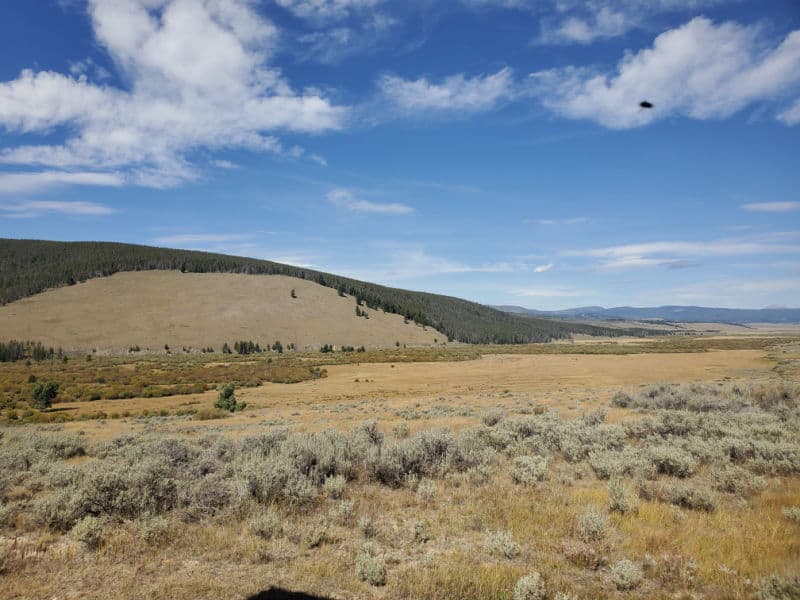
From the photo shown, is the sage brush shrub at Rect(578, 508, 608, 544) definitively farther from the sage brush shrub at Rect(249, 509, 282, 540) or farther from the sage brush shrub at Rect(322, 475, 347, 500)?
the sage brush shrub at Rect(249, 509, 282, 540)

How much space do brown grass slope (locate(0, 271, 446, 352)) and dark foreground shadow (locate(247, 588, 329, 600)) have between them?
109 m

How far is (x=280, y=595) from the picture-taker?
14.3 ft

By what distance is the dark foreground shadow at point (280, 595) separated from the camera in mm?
4320

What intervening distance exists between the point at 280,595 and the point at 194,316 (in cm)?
12601

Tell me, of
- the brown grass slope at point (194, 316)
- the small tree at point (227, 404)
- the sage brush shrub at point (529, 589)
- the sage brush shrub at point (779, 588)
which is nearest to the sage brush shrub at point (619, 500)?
the sage brush shrub at point (779, 588)

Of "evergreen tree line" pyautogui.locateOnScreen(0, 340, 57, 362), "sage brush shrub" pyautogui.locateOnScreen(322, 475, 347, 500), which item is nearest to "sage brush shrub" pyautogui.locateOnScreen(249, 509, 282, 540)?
"sage brush shrub" pyautogui.locateOnScreen(322, 475, 347, 500)

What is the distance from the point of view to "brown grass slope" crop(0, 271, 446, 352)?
101m

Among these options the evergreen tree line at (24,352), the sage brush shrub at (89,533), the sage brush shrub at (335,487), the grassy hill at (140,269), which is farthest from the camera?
the grassy hill at (140,269)

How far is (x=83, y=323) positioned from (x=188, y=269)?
47694 mm

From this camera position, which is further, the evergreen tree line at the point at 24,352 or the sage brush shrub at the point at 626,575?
the evergreen tree line at the point at 24,352

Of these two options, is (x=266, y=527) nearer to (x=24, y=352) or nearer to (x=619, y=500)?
(x=619, y=500)

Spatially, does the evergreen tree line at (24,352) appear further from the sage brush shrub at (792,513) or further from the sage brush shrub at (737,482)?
the sage brush shrub at (792,513)

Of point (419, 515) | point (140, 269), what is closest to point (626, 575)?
point (419, 515)

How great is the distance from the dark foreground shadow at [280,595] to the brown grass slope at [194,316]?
10943cm
